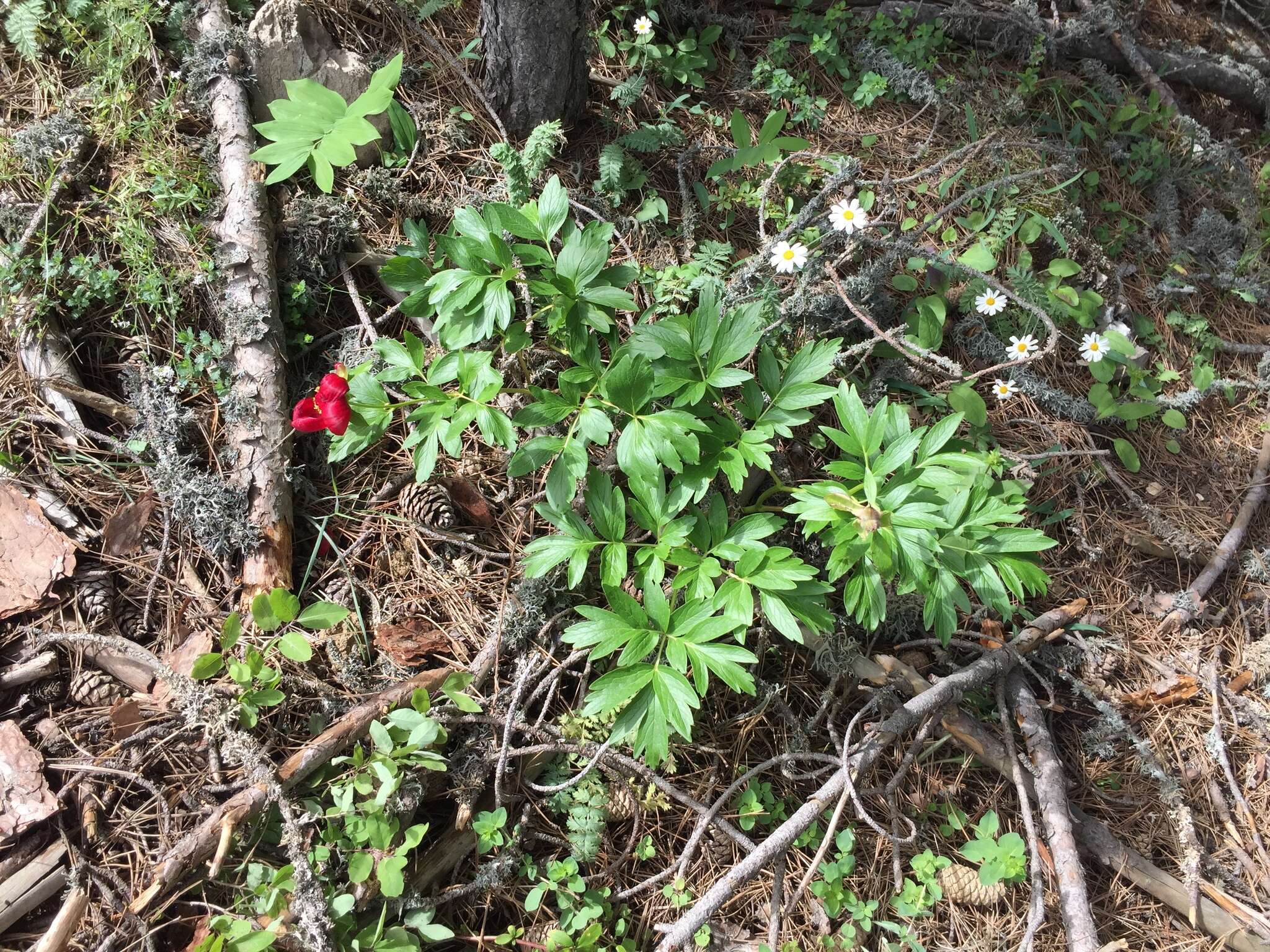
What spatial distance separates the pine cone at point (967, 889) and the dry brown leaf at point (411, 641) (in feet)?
4.81

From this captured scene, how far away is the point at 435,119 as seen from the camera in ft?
8.18

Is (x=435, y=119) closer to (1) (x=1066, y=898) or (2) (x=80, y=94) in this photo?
(2) (x=80, y=94)

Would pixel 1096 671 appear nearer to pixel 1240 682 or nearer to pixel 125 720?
pixel 1240 682

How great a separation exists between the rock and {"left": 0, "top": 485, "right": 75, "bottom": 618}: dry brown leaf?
1267 mm

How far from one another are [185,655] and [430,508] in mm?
683

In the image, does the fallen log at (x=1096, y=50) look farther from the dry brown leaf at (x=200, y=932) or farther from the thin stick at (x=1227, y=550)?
the dry brown leaf at (x=200, y=932)

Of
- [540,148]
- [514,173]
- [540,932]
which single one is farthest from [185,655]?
[540,148]

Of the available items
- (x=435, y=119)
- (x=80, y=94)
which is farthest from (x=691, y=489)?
(x=80, y=94)

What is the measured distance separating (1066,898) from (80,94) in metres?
3.44

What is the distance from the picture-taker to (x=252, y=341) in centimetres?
205

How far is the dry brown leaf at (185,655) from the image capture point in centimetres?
183

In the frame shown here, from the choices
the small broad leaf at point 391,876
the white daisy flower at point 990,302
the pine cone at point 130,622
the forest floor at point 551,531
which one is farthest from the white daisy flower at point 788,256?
the pine cone at point 130,622

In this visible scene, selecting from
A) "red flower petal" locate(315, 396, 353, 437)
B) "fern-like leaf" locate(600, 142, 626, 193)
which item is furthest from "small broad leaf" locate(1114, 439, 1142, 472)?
"red flower petal" locate(315, 396, 353, 437)

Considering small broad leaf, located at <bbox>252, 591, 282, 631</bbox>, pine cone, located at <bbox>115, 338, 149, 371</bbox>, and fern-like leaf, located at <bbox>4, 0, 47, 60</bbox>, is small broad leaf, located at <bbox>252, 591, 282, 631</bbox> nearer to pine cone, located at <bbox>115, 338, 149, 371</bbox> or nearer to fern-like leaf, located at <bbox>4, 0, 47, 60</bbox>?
pine cone, located at <bbox>115, 338, 149, 371</bbox>
